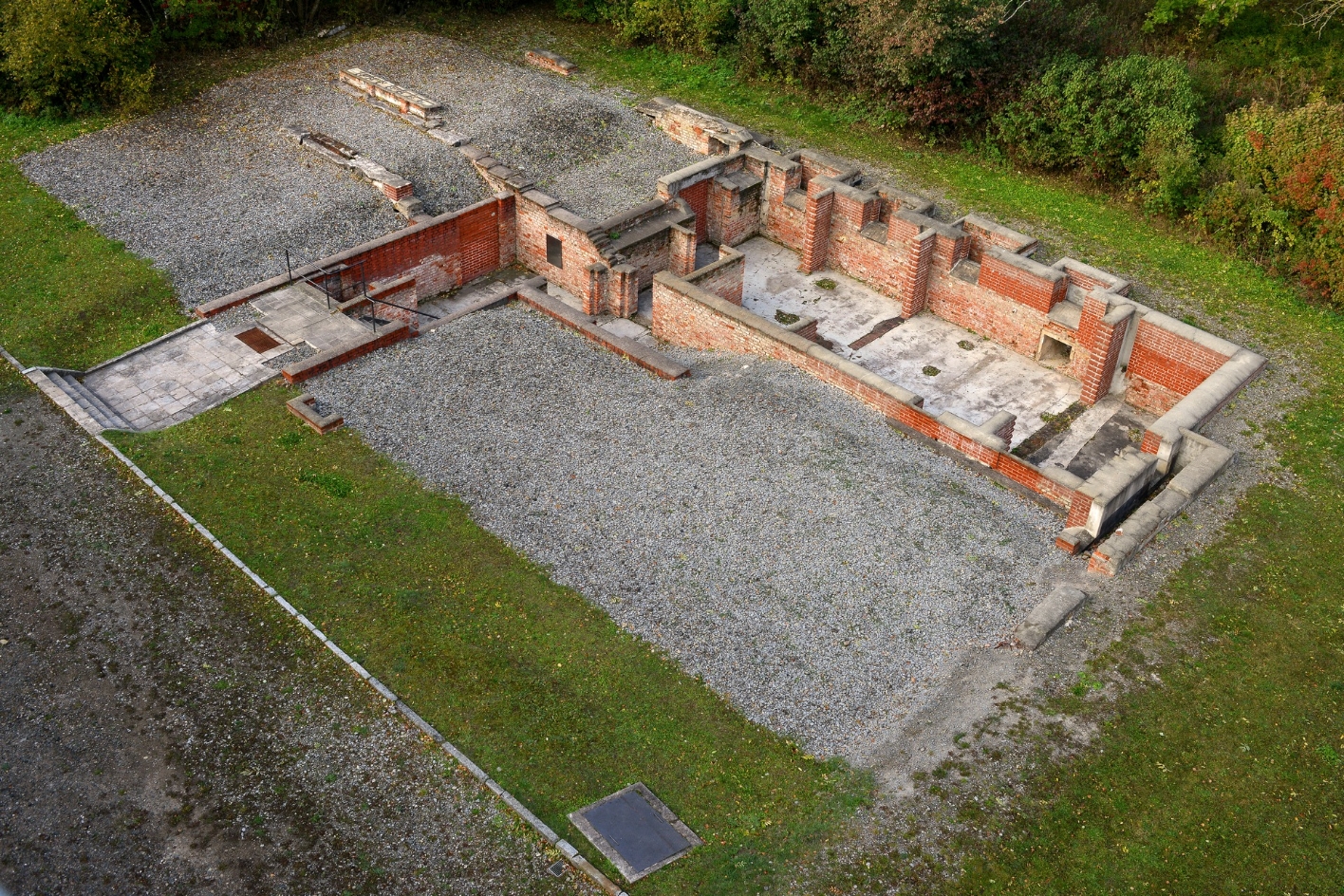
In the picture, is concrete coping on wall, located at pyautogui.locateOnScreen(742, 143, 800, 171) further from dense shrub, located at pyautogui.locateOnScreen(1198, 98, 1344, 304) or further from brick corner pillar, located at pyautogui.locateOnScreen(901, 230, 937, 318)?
dense shrub, located at pyautogui.locateOnScreen(1198, 98, 1344, 304)

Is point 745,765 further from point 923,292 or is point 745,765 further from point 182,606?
point 923,292

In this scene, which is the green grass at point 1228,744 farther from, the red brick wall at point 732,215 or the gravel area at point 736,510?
the red brick wall at point 732,215

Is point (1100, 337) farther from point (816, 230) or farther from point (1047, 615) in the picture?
point (1047, 615)

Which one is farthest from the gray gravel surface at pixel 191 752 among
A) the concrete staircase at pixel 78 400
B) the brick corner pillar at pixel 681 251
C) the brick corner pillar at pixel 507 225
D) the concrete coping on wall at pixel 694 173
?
the concrete coping on wall at pixel 694 173

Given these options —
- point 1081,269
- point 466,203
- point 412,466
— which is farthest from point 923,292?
point 412,466

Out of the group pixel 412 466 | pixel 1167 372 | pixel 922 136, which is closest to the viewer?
pixel 412 466

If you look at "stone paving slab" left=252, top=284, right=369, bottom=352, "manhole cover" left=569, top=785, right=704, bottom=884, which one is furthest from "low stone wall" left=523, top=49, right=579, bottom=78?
"manhole cover" left=569, top=785, right=704, bottom=884

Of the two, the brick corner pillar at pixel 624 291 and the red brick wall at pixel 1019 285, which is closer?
the red brick wall at pixel 1019 285

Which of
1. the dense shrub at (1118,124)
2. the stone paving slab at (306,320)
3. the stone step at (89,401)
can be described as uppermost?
the dense shrub at (1118,124)
